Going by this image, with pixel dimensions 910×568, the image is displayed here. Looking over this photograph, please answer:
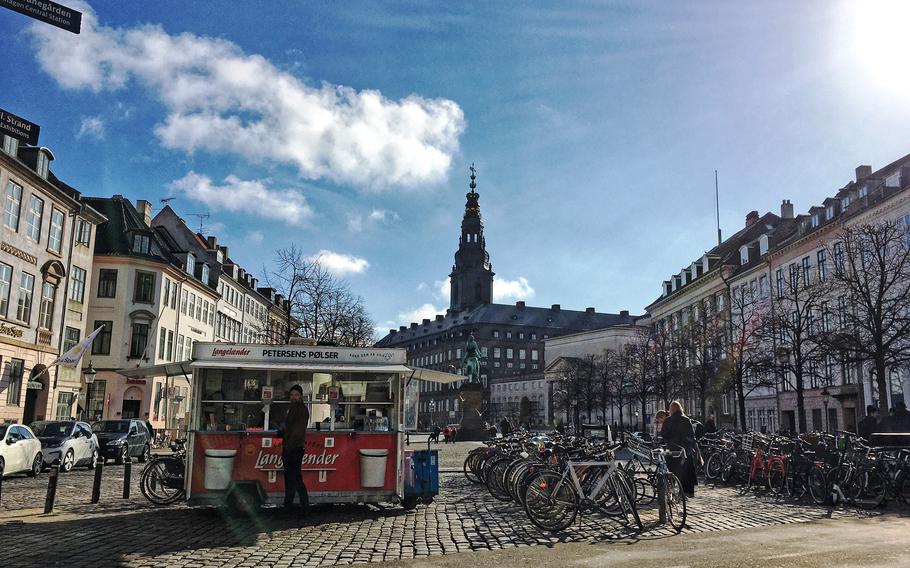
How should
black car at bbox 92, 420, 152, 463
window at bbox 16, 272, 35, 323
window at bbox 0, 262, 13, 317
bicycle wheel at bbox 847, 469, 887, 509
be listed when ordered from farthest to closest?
window at bbox 16, 272, 35, 323, window at bbox 0, 262, 13, 317, black car at bbox 92, 420, 152, 463, bicycle wheel at bbox 847, 469, 887, 509

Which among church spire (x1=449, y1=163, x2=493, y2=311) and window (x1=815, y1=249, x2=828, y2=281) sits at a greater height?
church spire (x1=449, y1=163, x2=493, y2=311)

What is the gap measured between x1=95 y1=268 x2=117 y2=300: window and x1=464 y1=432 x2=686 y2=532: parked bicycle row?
39479 mm

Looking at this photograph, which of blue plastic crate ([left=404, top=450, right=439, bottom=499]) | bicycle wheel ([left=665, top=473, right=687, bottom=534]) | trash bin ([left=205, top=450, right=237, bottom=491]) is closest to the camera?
bicycle wheel ([left=665, top=473, right=687, bottom=534])

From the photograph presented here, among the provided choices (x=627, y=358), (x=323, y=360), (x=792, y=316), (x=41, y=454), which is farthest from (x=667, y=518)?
(x=627, y=358)

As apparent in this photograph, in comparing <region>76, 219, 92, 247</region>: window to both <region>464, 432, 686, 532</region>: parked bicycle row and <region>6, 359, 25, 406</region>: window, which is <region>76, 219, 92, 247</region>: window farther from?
<region>464, 432, 686, 532</region>: parked bicycle row

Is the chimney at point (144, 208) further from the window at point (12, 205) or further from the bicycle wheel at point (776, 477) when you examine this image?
the bicycle wheel at point (776, 477)

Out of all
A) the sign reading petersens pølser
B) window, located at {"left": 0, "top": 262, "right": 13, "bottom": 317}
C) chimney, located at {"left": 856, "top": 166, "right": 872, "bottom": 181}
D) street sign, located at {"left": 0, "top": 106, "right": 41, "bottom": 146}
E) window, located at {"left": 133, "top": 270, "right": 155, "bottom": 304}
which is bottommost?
the sign reading petersens pølser

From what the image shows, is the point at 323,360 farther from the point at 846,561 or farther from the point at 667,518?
the point at 846,561

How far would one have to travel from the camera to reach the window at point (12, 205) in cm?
3056

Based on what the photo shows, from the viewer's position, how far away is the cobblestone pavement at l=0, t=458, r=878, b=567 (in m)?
8.96

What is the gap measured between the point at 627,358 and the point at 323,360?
58.2m

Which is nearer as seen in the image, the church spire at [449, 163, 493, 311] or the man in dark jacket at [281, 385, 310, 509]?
the man in dark jacket at [281, 385, 310, 509]

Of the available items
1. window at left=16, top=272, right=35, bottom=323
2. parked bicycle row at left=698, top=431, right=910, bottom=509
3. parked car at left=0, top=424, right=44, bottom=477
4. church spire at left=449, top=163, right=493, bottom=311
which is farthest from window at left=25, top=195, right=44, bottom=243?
church spire at left=449, top=163, right=493, bottom=311

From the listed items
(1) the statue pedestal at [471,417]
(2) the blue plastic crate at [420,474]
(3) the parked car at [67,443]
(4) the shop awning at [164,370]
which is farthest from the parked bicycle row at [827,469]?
(1) the statue pedestal at [471,417]
